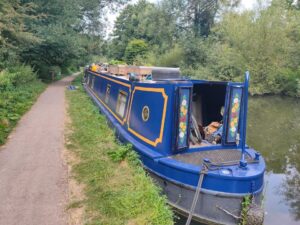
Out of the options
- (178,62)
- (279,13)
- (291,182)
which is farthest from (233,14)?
(291,182)

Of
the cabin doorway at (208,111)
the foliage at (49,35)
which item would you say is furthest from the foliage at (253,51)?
the cabin doorway at (208,111)

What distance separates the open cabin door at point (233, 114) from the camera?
4.98 metres

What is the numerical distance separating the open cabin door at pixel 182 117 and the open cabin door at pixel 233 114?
69 cm

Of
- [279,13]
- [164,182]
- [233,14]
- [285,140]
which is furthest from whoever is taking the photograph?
[233,14]

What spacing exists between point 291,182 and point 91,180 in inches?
171

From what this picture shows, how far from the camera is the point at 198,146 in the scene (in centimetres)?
509

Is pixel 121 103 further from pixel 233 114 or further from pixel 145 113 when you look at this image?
pixel 233 114

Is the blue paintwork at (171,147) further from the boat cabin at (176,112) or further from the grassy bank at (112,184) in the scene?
the grassy bank at (112,184)

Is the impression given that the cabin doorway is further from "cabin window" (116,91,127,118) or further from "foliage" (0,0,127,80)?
"foliage" (0,0,127,80)

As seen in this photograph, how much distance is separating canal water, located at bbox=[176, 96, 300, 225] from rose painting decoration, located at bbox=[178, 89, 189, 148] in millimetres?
1153

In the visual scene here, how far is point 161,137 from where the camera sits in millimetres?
4938

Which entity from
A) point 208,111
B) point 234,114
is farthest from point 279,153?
point 234,114

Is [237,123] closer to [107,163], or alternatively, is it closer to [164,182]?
[164,182]

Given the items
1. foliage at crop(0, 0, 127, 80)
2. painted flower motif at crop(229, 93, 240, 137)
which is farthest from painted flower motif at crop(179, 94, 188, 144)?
foliage at crop(0, 0, 127, 80)
